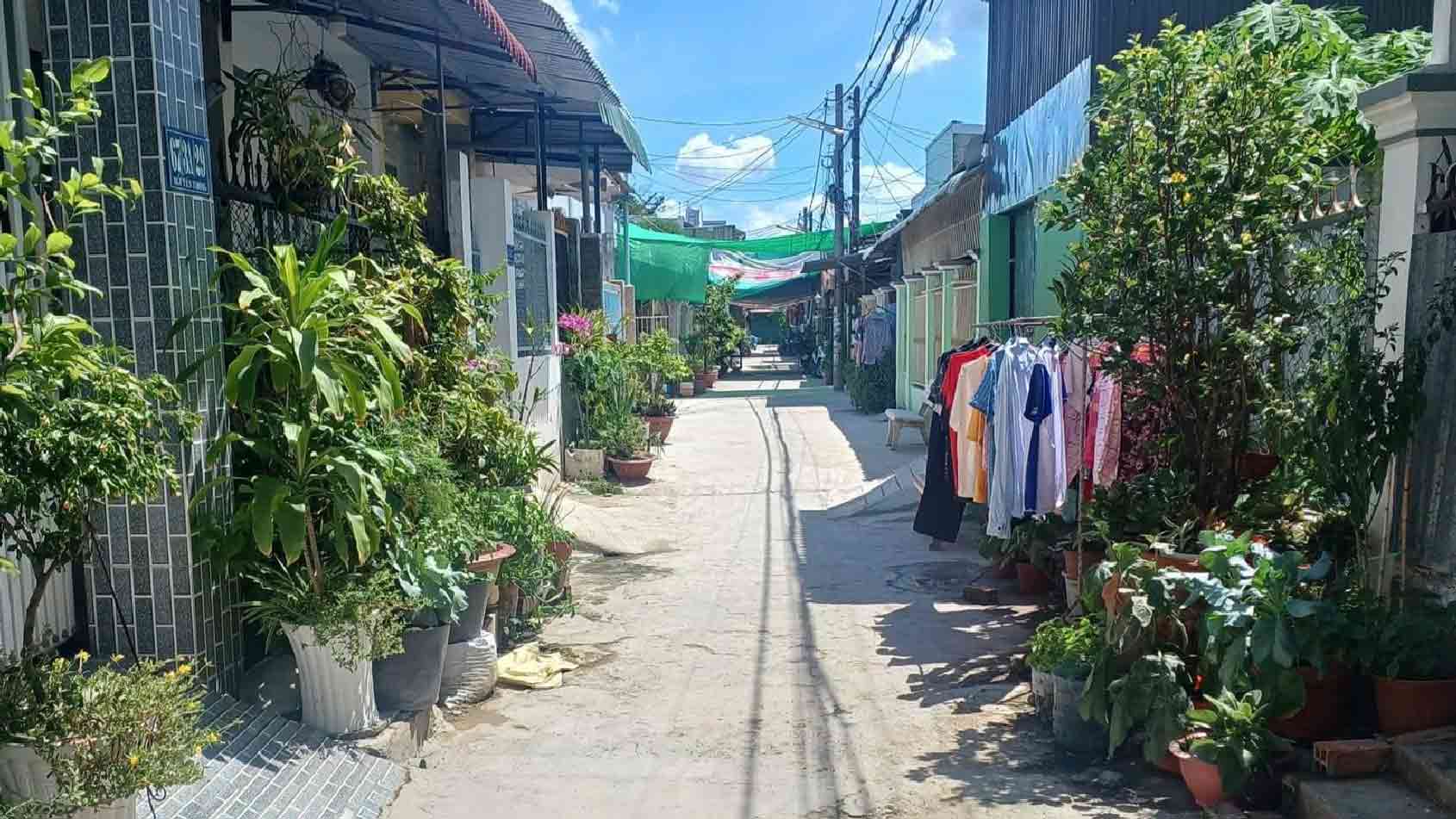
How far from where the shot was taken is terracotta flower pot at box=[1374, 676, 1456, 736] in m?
3.75

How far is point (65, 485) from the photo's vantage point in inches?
107

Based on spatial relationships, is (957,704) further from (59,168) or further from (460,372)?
(59,168)

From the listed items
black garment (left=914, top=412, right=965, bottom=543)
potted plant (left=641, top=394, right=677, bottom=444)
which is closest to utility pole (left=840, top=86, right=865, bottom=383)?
potted plant (left=641, top=394, right=677, bottom=444)

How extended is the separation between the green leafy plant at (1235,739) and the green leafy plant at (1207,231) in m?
1.38

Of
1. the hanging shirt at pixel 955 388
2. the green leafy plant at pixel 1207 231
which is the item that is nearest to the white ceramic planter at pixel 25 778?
the green leafy plant at pixel 1207 231

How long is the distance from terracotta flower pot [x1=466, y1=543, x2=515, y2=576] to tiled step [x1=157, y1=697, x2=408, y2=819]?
3.74 feet

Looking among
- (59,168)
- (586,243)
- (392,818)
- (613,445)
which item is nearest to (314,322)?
(59,168)

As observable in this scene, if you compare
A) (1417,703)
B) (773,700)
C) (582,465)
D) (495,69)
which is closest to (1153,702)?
(1417,703)

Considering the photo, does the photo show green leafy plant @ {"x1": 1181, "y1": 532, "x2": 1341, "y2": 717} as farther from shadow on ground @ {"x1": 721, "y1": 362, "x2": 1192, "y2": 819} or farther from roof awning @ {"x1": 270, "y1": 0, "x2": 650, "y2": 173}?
roof awning @ {"x1": 270, "y1": 0, "x2": 650, "y2": 173}

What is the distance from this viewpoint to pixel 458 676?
5.16 meters

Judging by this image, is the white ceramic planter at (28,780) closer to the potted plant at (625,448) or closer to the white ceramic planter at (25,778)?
the white ceramic planter at (25,778)

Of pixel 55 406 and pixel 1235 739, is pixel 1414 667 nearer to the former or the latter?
pixel 1235 739

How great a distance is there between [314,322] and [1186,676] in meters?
3.71

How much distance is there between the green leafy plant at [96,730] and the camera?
9.29 ft
